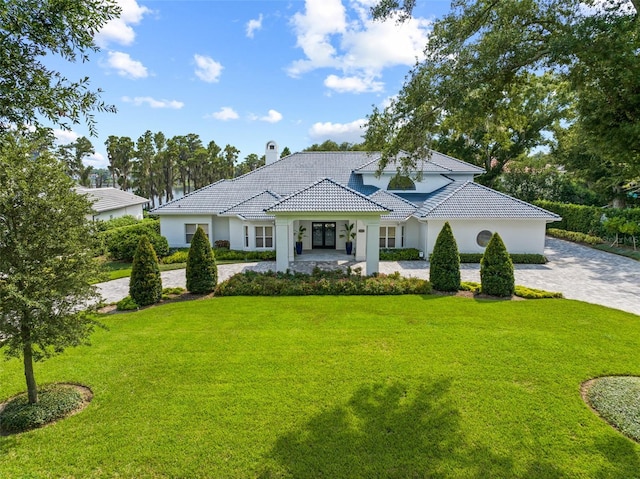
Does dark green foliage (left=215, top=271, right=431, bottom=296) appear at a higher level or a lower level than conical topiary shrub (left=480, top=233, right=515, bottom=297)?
lower

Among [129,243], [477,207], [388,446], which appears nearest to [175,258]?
[129,243]

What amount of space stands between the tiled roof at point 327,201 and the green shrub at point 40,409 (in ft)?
38.7

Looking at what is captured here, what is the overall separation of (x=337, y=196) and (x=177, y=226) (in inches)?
505

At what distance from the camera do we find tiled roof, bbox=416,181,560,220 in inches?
881

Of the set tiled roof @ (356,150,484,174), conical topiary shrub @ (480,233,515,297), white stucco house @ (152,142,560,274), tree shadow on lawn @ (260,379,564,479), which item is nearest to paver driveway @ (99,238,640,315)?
white stucco house @ (152,142,560,274)

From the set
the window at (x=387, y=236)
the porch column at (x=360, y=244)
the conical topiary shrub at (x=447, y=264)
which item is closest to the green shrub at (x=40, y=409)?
the conical topiary shrub at (x=447, y=264)

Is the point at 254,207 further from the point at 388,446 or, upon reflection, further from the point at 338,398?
the point at 388,446

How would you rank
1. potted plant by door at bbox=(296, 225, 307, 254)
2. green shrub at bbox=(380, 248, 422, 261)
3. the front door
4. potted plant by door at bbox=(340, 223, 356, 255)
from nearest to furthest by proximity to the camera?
green shrub at bbox=(380, 248, 422, 261) < potted plant by door at bbox=(340, 223, 356, 255) < potted plant by door at bbox=(296, 225, 307, 254) < the front door

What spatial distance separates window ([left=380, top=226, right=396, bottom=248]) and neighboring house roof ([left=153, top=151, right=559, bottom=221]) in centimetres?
149

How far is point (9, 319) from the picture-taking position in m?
6.77

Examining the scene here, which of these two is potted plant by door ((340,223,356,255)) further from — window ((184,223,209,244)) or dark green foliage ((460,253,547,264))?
window ((184,223,209,244))

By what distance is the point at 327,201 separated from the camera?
18688mm

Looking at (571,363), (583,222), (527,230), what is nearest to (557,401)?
(571,363)

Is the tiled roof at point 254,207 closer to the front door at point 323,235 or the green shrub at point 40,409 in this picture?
the front door at point 323,235
